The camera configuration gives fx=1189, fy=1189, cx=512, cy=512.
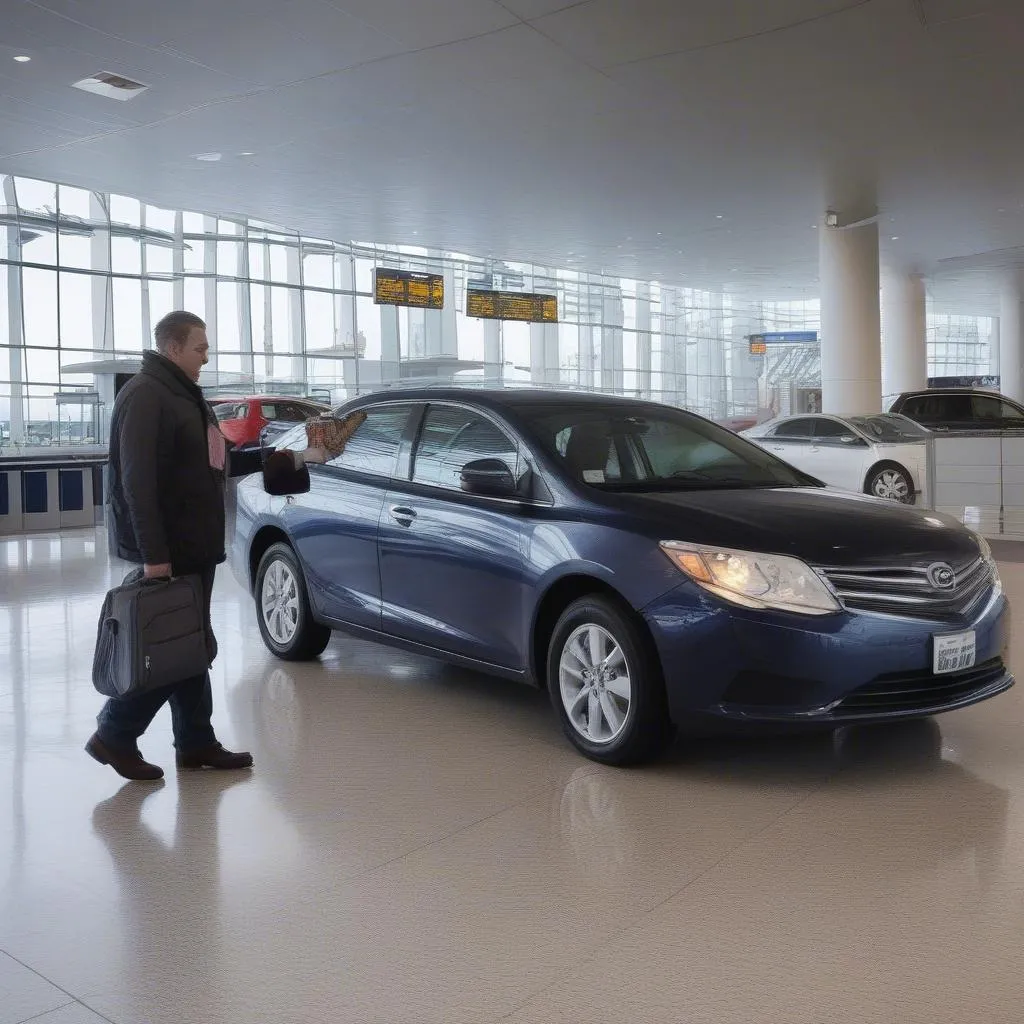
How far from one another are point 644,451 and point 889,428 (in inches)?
469

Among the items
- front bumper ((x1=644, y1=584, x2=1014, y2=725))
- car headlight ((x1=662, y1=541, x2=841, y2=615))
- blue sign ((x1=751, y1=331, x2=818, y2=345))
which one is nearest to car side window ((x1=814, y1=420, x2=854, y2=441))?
front bumper ((x1=644, y1=584, x2=1014, y2=725))

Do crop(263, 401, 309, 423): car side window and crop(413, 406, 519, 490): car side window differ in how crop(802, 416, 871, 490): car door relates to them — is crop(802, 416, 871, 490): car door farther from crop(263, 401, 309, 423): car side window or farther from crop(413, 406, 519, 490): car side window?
crop(413, 406, 519, 490): car side window

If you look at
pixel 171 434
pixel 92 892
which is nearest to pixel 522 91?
pixel 171 434

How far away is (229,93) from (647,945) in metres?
12.1

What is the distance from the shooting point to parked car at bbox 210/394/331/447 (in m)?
20.0

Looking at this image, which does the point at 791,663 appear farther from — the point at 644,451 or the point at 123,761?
the point at 123,761

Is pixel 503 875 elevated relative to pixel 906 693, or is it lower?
lower

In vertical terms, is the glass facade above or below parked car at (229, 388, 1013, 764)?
above

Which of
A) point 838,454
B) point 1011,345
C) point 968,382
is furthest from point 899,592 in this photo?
point 968,382

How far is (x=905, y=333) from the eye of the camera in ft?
107

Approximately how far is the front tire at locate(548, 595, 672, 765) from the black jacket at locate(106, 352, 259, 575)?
1.46 metres

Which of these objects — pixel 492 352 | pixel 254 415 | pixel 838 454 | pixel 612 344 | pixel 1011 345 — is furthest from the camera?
pixel 1011 345

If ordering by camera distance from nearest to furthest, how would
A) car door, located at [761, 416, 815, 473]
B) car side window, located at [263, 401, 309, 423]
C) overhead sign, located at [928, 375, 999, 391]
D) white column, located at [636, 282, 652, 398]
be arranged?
car door, located at [761, 416, 815, 473] < car side window, located at [263, 401, 309, 423] < white column, located at [636, 282, 652, 398] < overhead sign, located at [928, 375, 999, 391]

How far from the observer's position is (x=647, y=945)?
125 inches
